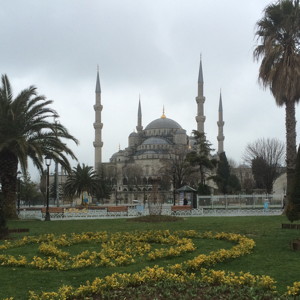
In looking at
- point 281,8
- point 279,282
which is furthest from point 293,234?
point 281,8

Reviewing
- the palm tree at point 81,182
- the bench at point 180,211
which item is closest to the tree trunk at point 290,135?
the bench at point 180,211

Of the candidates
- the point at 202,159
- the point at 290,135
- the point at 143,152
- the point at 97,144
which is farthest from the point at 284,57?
the point at 143,152

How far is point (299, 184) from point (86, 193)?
27.1m

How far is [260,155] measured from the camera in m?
48.2

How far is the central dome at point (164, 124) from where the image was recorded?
348 feet

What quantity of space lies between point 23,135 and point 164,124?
8876cm

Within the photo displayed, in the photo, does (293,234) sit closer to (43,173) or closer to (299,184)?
(299,184)

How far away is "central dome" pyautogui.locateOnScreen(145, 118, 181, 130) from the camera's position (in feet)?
348

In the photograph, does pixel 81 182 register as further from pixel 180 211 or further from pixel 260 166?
pixel 260 166

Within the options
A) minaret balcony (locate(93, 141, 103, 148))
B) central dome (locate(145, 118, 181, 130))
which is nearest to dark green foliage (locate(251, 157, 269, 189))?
minaret balcony (locate(93, 141, 103, 148))

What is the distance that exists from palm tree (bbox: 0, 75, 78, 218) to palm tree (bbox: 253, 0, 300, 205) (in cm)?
921

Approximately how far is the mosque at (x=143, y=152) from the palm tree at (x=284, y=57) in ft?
161

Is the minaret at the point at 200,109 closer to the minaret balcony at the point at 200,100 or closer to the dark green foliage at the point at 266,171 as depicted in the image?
the minaret balcony at the point at 200,100

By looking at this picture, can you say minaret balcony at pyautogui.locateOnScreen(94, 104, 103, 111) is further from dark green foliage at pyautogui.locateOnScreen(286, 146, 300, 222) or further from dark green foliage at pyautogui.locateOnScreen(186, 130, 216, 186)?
dark green foliage at pyautogui.locateOnScreen(286, 146, 300, 222)
